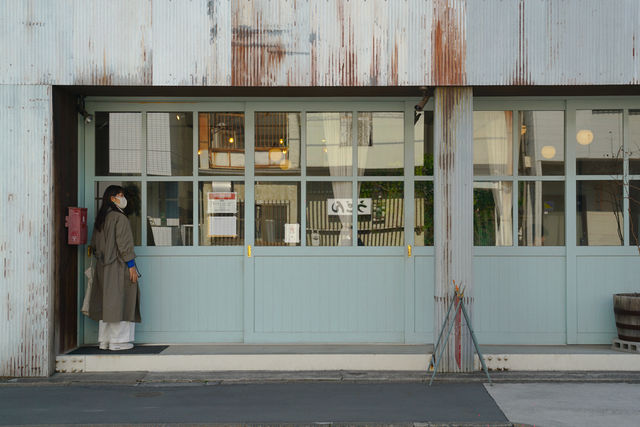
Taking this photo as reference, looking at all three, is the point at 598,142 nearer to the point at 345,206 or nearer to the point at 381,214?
the point at 381,214

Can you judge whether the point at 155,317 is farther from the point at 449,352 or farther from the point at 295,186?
the point at 449,352

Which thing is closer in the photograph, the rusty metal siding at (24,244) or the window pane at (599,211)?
the rusty metal siding at (24,244)

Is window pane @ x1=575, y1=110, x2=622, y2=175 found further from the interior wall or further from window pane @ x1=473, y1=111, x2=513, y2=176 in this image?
the interior wall

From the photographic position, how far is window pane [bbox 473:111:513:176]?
8172 millimetres

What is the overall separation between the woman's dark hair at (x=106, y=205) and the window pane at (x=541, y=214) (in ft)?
17.2

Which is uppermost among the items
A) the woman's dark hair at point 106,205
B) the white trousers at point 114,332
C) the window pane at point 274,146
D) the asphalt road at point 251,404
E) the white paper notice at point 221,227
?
the window pane at point 274,146

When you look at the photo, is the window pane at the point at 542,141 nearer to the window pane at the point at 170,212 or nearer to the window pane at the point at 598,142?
the window pane at the point at 598,142

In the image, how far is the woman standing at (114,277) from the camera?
7.55 m

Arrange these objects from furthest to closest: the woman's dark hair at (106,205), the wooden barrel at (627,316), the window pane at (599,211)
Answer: the window pane at (599,211), the woman's dark hair at (106,205), the wooden barrel at (627,316)

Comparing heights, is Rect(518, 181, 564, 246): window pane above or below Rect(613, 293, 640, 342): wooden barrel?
above

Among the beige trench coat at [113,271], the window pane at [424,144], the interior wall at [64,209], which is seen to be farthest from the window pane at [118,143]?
the window pane at [424,144]

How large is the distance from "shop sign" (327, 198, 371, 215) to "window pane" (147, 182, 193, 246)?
1.86m

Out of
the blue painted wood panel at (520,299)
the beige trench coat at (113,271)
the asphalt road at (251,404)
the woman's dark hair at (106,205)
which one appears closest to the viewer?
the asphalt road at (251,404)

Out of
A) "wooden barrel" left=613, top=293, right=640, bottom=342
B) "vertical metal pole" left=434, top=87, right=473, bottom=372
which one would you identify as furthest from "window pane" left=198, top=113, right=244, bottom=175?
"wooden barrel" left=613, top=293, right=640, bottom=342
